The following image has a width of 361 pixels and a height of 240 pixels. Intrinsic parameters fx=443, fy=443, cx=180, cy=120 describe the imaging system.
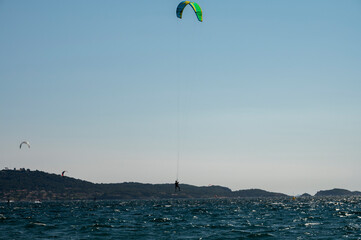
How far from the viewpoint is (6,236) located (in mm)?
37969

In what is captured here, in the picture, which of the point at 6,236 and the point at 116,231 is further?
the point at 116,231

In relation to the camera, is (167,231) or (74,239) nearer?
(74,239)

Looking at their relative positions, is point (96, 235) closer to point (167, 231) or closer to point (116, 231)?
point (116, 231)

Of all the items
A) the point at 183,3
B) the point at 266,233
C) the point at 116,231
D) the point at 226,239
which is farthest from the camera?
the point at 183,3

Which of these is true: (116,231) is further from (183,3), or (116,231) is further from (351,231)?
(183,3)

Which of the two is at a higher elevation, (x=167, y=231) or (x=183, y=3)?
(x=183, y=3)

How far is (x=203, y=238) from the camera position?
119 ft

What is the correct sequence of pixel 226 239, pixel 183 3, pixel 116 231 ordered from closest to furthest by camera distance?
pixel 226 239 → pixel 116 231 → pixel 183 3

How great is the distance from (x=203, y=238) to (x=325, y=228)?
14.2 metres

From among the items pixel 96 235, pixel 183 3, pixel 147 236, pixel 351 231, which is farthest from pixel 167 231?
pixel 183 3

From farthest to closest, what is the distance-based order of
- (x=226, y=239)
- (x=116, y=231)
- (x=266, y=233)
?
(x=116, y=231), (x=266, y=233), (x=226, y=239)

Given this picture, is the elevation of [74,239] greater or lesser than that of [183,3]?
lesser

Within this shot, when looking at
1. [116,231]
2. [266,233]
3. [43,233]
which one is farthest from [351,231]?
[43,233]

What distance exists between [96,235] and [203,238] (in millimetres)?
9288
